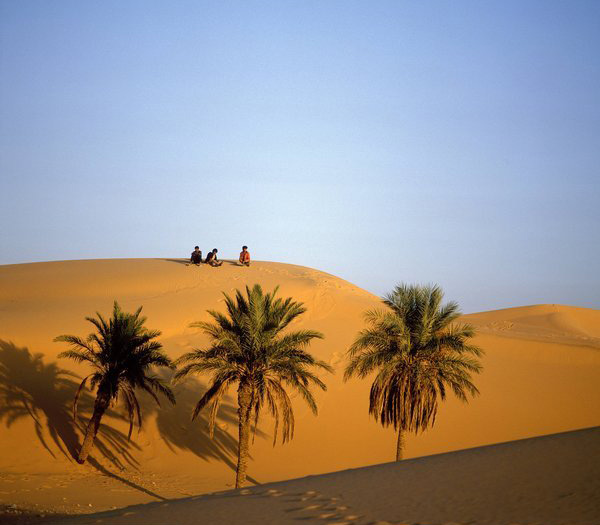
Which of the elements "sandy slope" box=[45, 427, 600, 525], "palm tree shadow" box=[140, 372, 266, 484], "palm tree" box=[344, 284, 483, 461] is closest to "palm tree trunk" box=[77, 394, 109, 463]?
"palm tree shadow" box=[140, 372, 266, 484]

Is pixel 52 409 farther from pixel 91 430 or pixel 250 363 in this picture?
pixel 250 363

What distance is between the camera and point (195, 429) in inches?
927

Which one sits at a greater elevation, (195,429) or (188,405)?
(188,405)

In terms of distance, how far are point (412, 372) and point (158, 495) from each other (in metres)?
8.10

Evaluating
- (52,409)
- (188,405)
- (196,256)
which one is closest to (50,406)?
(52,409)

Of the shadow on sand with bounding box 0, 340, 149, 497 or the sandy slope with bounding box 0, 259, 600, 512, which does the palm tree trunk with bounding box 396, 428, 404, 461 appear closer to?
the sandy slope with bounding box 0, 259, 600, 512

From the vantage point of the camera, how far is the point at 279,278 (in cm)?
4188

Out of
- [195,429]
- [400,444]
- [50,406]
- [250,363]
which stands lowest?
[195,429]

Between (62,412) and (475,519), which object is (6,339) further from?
(475,519)

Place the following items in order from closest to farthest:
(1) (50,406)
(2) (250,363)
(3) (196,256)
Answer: (2) (250,363) → (1) (50,406) → (3) (196,256)

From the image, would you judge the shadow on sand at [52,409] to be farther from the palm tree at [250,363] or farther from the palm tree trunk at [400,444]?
the palm tree trunk at [400,444]

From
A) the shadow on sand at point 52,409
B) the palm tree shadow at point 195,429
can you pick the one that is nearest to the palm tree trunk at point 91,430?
the shadow on sand at point 52,409

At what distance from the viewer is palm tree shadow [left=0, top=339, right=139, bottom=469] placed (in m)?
21.2

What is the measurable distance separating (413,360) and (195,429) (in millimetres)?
8951
